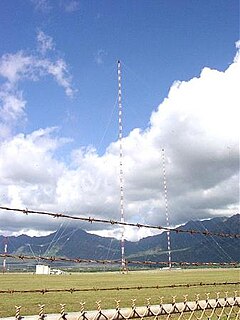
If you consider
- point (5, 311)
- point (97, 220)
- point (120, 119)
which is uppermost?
point (120, 119)

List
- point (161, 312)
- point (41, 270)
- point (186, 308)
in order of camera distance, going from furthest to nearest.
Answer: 1. point (41, 270)
2. point (186, 308)
3. point (161, 312)

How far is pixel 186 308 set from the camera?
7621 mm

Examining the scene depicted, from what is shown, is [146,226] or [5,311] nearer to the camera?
[146,226]

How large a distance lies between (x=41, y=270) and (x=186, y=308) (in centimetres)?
17356

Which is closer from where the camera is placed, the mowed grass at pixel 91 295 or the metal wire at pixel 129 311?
the metal wire at pixel 129 311

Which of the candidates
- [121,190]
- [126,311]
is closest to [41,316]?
[126,311]

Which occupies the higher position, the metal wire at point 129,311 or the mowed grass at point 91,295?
the metal wire at point 129,311

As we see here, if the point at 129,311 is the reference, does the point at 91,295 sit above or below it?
below

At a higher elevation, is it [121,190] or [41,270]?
[121,190]

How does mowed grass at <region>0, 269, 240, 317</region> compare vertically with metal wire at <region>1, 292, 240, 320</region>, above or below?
below

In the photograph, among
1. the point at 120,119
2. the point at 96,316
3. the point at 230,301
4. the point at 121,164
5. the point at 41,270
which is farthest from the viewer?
the point at 41,270

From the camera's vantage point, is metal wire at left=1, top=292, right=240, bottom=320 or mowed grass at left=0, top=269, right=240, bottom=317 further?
mowed grass at left=0, top=269, right=240, bottom=317

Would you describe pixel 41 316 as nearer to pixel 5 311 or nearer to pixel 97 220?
pixel 97 220

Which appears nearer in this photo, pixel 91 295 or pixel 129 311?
pixel 129 311
